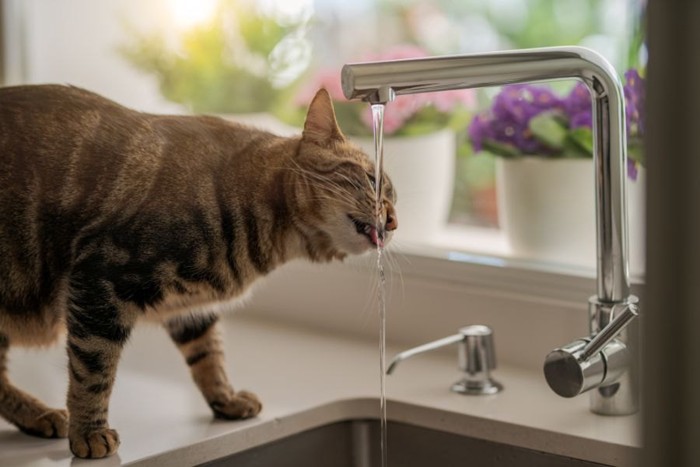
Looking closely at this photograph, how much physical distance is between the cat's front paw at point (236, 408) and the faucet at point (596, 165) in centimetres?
38

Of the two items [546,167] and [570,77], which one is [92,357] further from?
[546,167]


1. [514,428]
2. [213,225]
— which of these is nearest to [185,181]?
[213,225]

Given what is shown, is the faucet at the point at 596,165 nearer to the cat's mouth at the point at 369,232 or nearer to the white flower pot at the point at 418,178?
the cat's mouth at the point at 369,232

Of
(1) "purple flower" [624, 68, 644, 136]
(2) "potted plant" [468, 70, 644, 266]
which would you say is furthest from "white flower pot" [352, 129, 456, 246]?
(1) "purple flower" [624, 68, 644, 136]

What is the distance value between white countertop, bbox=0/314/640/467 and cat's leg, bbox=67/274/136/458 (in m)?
0.03

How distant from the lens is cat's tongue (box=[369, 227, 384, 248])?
4.07ft

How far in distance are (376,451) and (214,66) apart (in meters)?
0.90

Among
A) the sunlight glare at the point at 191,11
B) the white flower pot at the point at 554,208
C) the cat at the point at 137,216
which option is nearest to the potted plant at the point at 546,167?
the white flower pot at the point at 554,208

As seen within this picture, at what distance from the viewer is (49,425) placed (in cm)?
131

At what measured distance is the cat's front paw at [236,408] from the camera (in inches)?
53.5

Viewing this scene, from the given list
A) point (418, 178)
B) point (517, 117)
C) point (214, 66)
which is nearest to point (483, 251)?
point (418, 178)

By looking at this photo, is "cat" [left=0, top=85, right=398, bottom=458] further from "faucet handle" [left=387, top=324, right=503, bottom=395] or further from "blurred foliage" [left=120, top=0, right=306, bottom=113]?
"blurred foliage" [left=120, top=0, right=306, bottom=113]

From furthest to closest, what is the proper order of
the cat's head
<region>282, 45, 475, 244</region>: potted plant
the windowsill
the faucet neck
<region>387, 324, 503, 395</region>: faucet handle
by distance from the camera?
1. <region>282, 45, 475, 244</region>: potted plant
2. the windowsill
3. <region>387, 324, 503, 395</region>: faucet handle
4. the cat's head
5. the faucet neck

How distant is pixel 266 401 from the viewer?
1438mm
